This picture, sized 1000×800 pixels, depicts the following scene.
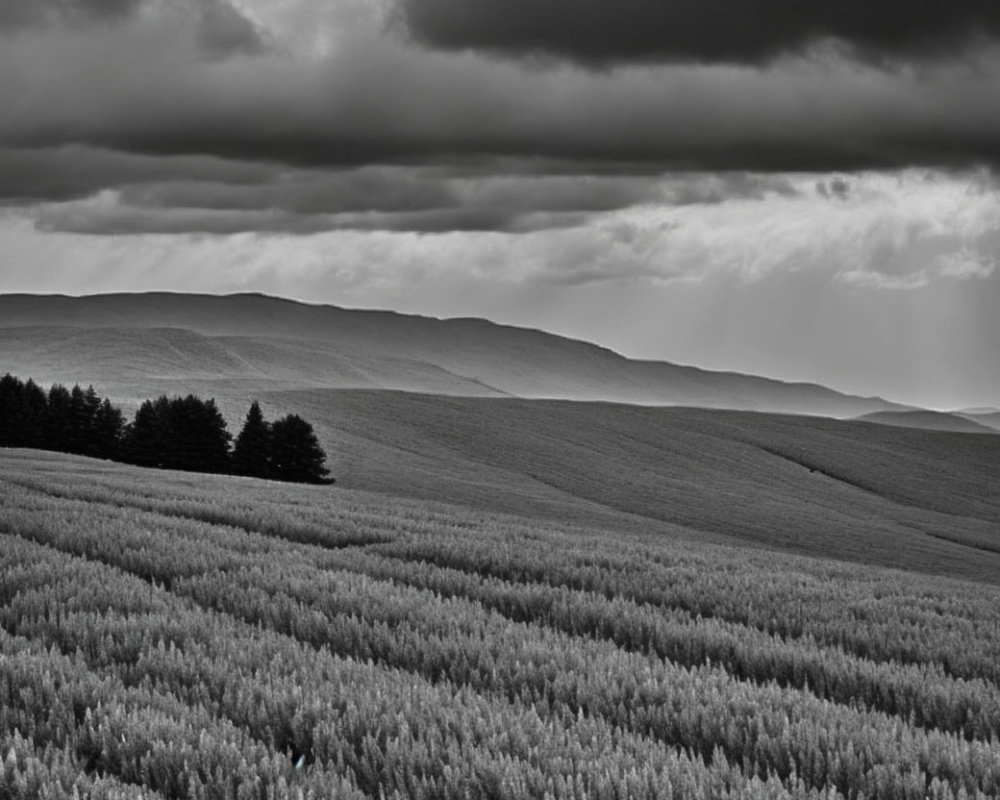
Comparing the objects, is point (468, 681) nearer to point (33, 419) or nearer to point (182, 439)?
point (182, 439)

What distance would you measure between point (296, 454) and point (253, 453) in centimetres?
465

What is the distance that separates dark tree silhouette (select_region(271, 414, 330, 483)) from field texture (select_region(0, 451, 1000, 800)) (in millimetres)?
64904

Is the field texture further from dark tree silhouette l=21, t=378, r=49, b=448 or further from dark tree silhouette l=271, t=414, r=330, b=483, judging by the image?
dark tree silhouette l=21, t=378, r=49, b=448

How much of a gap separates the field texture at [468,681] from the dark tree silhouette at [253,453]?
6838 cm

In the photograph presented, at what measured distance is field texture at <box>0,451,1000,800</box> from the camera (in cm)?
453

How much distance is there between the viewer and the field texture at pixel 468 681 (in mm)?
4527

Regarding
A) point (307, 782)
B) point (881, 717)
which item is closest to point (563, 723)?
point (307, 782)

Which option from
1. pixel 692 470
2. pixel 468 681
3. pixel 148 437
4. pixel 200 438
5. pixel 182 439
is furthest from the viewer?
pixel 692 470

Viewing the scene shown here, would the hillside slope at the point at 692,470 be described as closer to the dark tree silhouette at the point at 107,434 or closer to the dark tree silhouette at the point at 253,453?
the dark tree silhouette at the point at 253,453

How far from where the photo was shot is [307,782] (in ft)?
14.3

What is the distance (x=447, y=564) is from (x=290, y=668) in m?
5.91

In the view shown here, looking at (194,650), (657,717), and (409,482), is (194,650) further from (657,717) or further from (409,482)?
(409,482)

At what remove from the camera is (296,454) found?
252 ft

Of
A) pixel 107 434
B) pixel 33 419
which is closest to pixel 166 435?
pixel 107 434
